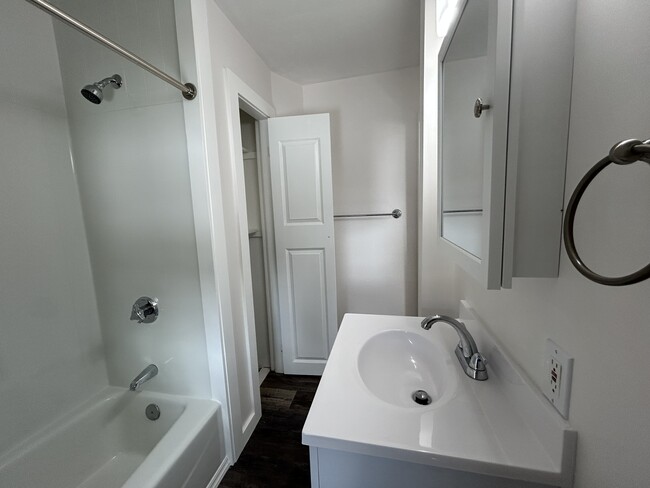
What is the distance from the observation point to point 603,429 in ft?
1.33

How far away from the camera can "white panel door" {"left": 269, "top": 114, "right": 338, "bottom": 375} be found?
5.93 ft

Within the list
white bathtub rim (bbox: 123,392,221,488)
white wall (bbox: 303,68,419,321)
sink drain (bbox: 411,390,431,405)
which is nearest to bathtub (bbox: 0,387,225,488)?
white bathtub rim (bbox: 123,392,221,488)

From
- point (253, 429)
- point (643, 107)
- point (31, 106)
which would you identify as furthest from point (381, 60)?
point (253, 429)

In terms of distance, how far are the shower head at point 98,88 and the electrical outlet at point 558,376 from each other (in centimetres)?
175

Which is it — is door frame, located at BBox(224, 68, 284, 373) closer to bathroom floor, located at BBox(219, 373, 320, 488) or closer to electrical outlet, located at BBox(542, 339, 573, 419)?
bathroom floor, located at BBox(219, 373, 320, 488)

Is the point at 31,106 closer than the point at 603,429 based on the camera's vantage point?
No

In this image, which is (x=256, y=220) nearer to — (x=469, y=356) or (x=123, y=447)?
(x=123, y=447)

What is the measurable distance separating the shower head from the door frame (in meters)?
0.46

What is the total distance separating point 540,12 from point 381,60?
63.0 inches

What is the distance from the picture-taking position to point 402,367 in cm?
98

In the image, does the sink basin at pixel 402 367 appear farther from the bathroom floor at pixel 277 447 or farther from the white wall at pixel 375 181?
the white wall at pixel 375 181

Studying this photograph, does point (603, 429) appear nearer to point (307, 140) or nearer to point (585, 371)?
point (585, 371)

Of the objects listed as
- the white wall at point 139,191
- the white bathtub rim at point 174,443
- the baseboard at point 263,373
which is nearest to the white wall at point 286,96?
the white wall at point 139,191

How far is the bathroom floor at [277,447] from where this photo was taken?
4.09 feet
